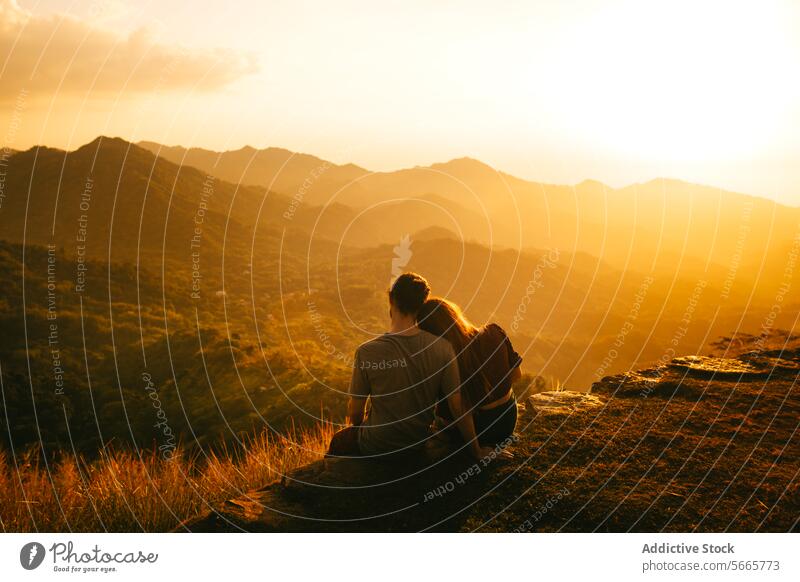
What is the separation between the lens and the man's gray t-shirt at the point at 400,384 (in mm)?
5312

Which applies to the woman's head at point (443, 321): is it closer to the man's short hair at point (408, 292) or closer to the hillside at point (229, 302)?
the man's short hair at point (408, 292)

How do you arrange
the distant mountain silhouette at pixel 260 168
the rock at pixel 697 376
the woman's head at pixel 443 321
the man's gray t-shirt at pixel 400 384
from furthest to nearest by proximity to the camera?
the distant mountain silhouette at pixel 260 168
the rock at pixel 697 376
the woman's head at pixel 443 321
the man's gray t-shirt at pixel 400 384

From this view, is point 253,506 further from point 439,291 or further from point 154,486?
point 439,291

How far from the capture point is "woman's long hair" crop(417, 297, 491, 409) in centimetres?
564

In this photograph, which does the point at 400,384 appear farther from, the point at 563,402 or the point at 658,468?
the point at 563,402

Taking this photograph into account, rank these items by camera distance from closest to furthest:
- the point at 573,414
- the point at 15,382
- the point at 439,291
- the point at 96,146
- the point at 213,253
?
the point at 573,414 < the point at 15,382 < the point at 213,253 < the point at 439,291 < the point at 96,146

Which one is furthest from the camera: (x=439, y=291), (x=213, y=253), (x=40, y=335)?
(x=439, y=291)

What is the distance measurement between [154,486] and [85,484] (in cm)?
79

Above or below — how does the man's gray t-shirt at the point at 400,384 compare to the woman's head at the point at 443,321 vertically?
below

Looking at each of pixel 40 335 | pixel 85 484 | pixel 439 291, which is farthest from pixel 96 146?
pixel 85 484

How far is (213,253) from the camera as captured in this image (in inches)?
2800

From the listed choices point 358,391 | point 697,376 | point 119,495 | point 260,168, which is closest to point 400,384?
point 358,391
